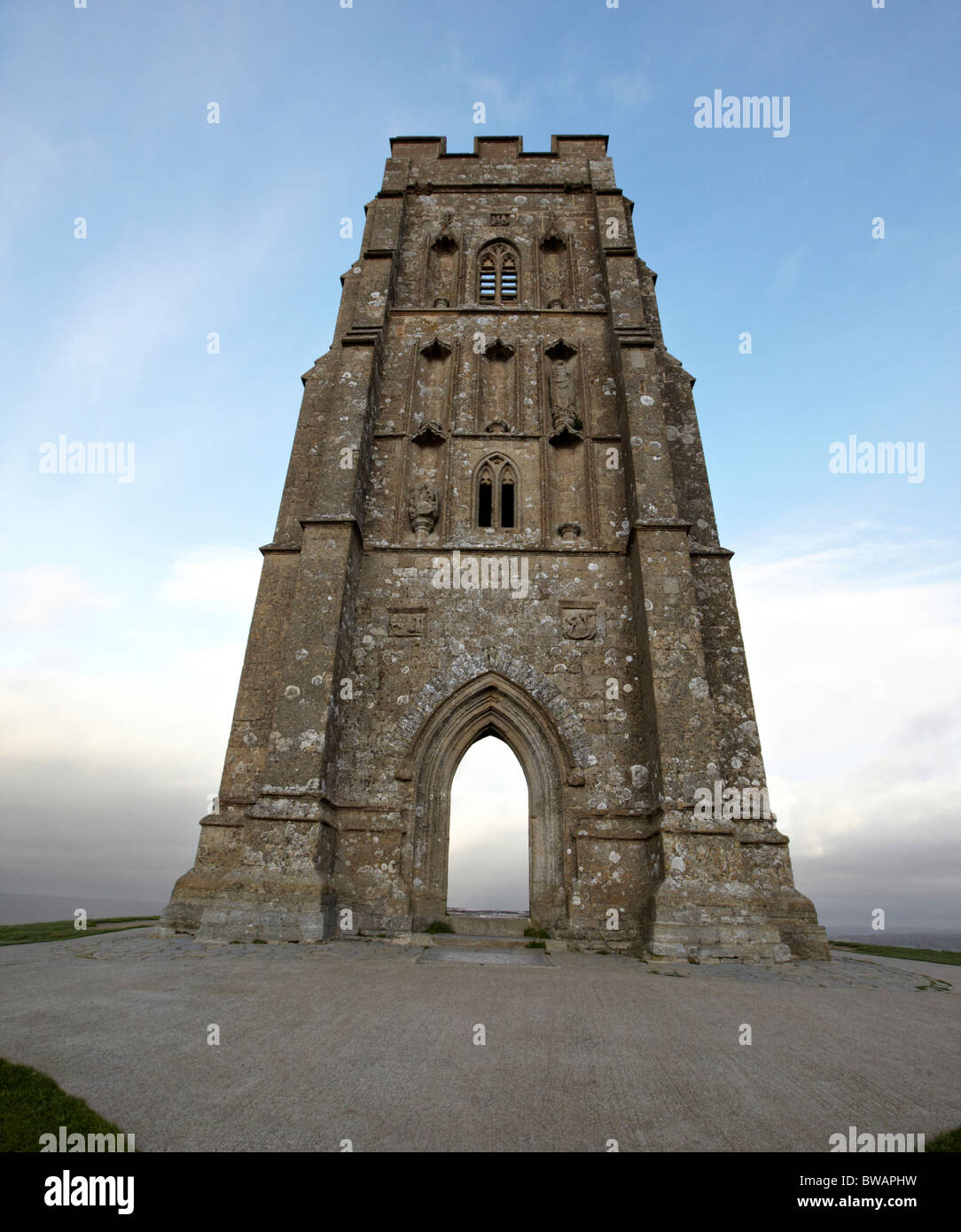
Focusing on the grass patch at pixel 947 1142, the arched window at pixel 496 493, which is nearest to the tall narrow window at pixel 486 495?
the arched window at pixel 496 493

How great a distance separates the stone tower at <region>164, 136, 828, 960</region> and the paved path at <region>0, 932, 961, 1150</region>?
2689 mm

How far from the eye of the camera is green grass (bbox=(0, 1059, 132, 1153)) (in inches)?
112

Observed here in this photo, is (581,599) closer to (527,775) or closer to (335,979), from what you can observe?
(527,775)

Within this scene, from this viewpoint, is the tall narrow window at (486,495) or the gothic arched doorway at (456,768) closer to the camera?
the gothic arched doorway at (456,768)

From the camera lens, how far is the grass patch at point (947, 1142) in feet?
9.65

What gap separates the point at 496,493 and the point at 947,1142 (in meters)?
11.8

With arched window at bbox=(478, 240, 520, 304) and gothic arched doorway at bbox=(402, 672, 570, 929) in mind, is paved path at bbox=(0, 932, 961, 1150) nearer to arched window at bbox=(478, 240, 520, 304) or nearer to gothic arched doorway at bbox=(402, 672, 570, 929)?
gothic arched doorway at bbox=(402, 672, 570, 929)

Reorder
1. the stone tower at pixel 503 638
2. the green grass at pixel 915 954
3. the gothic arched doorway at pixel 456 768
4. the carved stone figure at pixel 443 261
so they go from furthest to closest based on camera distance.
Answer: the carved stone figure at pixel 443 261 < the green grass at pixel 915 954 < the gothic arched doorway at pixel 456 768 < the stone tower at pixel 503 638

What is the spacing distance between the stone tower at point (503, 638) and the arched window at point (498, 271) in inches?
7.8

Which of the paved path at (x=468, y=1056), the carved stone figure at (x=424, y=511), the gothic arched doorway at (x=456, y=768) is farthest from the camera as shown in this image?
the carved stone figure at (x=424, y=511)

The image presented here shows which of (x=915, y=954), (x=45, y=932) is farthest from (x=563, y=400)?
(x=45, y=932)

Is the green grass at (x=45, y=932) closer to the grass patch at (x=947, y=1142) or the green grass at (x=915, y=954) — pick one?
the grass patch at (x=947, y=1142)
